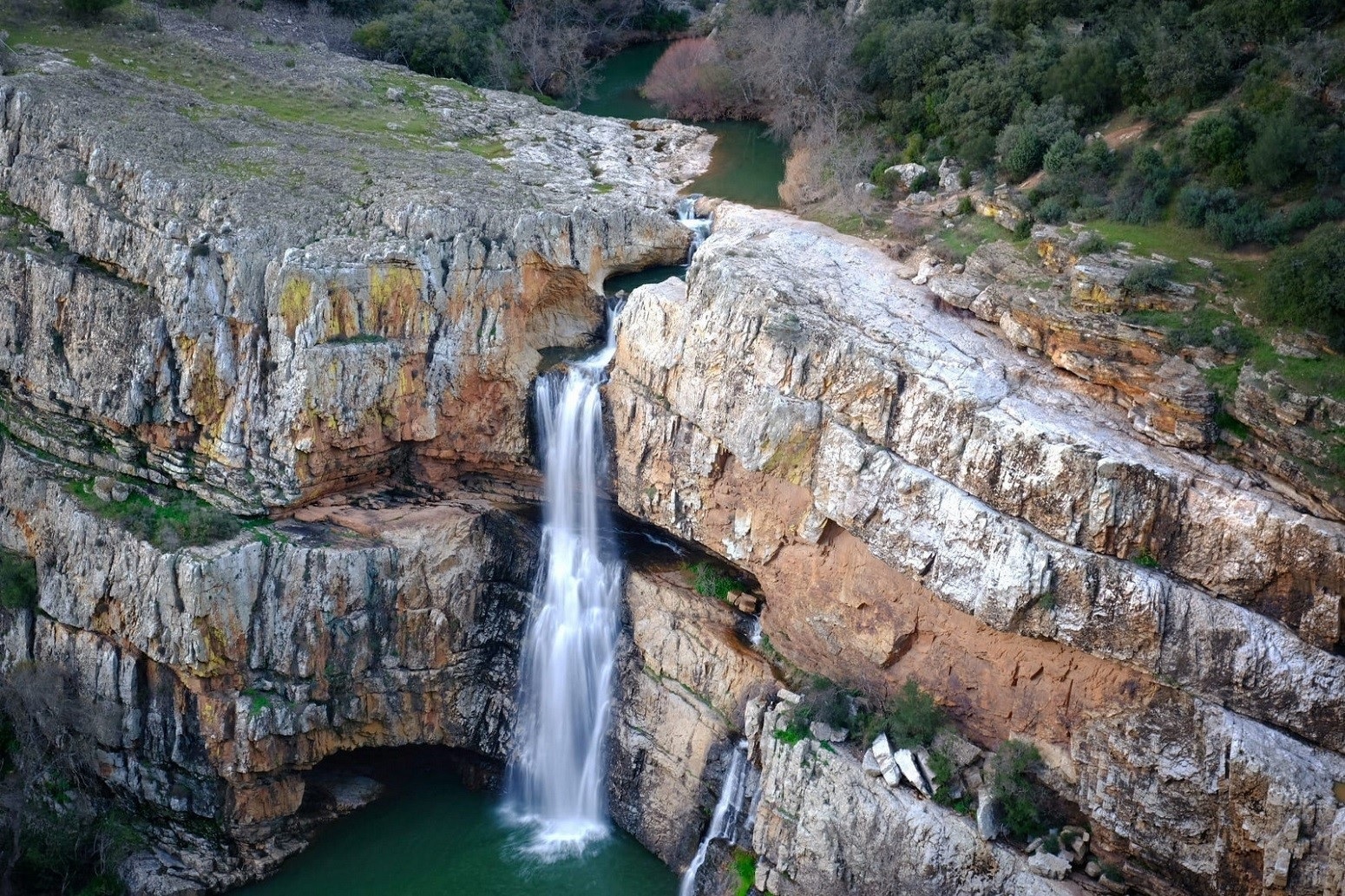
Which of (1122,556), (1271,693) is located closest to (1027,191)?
(1122,556)

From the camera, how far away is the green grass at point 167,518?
23.9 meters

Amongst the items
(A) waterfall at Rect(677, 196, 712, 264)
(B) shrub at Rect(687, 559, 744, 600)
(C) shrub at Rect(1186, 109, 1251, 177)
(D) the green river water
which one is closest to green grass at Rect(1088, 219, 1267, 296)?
(C) shrub at Rect(1186, 109, 1251, 177)

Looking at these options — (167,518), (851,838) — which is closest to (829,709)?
(851,838)

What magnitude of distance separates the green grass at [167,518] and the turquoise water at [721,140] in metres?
13.5

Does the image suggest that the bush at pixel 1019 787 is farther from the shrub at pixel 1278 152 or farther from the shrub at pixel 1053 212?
the shrub at pixel 1278 152


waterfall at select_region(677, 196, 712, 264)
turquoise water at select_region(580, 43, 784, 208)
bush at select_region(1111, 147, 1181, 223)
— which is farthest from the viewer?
turquoise water at select_region(580, 43, 784, 208)

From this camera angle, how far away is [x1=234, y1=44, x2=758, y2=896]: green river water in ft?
78.6

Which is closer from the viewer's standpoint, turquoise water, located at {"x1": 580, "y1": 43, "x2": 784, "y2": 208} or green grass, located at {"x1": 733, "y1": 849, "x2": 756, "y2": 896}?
green grass, located at {"x1": 733, "y1": 849, "x2": 756, "y2": 896}

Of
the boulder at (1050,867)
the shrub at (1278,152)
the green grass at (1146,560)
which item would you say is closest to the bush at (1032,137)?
the shrub at (1278,152)

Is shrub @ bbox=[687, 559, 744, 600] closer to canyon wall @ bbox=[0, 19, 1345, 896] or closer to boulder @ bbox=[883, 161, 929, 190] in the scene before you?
canyon wall @ bbox=[0, 19, 1345, 896]

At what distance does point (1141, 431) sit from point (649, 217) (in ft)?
37.3

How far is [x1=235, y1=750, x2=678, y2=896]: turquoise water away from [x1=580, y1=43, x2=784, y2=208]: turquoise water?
15.2 meters

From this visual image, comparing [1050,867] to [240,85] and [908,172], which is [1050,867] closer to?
[908,172]

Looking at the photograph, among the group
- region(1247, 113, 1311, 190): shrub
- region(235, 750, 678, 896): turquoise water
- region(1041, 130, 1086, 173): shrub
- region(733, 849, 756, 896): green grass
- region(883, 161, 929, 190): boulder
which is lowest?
region(235, 750, 678, 896): turquoise water
